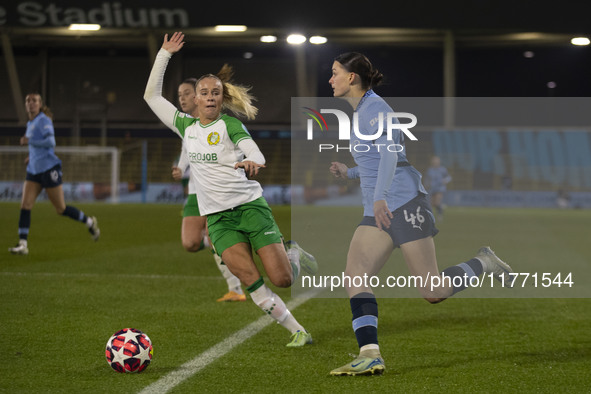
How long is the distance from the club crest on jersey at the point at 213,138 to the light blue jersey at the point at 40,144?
6478 mm

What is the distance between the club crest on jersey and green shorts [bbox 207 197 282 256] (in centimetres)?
48

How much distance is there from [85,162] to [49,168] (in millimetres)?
19707

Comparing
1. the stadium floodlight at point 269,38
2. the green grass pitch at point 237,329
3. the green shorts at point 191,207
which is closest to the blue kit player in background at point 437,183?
the stadium floodlight at point 269,38

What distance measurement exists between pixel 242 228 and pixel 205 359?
0.94 m

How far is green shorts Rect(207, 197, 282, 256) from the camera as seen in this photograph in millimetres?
5648

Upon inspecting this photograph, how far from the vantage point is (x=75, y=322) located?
6.60 metres

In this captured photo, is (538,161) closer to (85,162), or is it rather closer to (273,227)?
(85,162)

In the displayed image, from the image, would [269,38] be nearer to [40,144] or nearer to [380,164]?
[40,144]

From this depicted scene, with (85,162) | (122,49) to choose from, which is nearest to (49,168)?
(85,162)

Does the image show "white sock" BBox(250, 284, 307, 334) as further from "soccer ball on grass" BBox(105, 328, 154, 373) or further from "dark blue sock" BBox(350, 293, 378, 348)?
"soccer ball on grass" BBox(105, 328, 154, 373)

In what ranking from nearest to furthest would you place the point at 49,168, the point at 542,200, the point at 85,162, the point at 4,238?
the point at 49,168 < the point at 4,238 < the point at 542,200 < the point at 85,162

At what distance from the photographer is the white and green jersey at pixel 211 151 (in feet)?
18.4

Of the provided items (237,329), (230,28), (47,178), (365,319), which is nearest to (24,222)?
(47,178)

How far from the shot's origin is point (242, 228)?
568 cm
